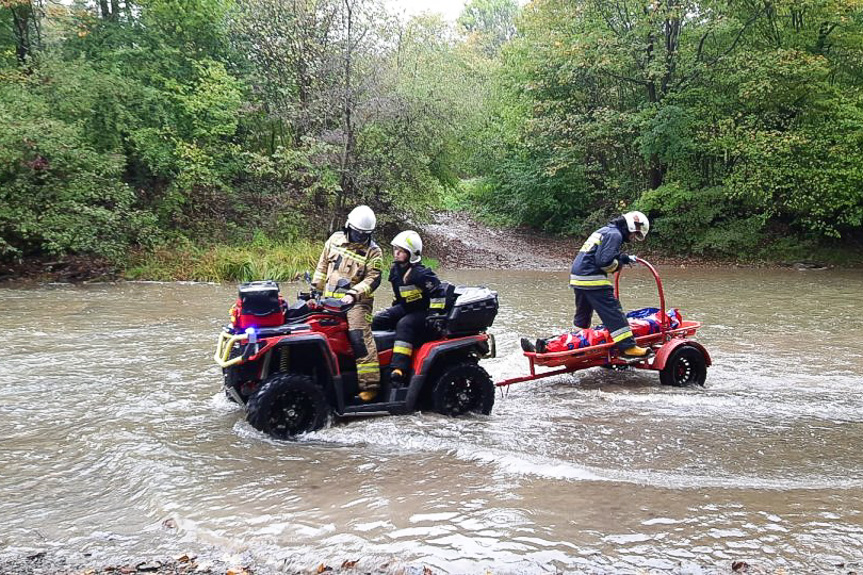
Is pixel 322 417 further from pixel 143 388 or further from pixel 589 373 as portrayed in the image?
pixel 589 373

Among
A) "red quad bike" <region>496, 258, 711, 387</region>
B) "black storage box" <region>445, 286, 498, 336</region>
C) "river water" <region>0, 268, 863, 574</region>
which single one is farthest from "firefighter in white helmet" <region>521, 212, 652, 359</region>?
"black storage box" <region>445, 286, 498, 336</region>

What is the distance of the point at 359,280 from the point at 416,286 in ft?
1.77

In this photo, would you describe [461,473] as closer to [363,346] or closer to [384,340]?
[363,346]

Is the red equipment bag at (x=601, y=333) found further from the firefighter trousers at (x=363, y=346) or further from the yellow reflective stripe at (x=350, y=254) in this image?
the yellow reflective stripe at (x=350, y=254)

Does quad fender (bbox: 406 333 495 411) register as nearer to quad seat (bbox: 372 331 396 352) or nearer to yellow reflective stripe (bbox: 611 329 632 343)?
quad seat (bbox: 372 331 396 352)

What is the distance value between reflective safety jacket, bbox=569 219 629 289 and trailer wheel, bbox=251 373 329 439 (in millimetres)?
3420

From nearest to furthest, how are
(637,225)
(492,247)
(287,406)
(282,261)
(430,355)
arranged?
(287,406)
(430,355)
(637,225)
(282,261)
(492,247)

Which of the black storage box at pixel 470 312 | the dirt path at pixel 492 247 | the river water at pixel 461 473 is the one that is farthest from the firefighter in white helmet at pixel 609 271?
the dirt path at pixel 492 247

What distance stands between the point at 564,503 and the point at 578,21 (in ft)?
78.2

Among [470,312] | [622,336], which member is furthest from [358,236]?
[622,336]

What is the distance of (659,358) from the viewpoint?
7.92 meters

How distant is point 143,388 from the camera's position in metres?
7.66

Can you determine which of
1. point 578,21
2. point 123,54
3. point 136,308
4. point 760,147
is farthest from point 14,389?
point 578,21

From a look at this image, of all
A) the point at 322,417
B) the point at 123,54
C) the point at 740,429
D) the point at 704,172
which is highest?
the point at 123,54
